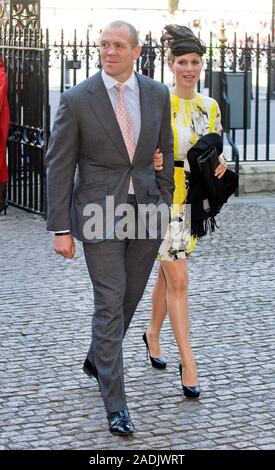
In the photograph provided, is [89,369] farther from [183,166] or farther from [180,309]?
[183,166]

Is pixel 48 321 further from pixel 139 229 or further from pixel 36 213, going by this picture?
pixel 36 213

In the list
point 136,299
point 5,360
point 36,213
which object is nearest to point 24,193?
point 36,213

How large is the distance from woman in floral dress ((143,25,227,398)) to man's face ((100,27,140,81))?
64 centimetres

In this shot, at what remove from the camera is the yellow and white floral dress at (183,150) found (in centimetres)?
641

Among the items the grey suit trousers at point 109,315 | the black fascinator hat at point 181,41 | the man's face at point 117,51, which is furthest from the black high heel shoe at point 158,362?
the man's face at point 117,51

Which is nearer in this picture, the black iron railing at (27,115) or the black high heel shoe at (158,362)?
the black high heel shoe at (158,362)

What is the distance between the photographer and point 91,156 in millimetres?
5750

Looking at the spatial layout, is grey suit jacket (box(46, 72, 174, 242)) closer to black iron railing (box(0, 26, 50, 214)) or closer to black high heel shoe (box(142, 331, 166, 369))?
black high heel shoe (box(142, 331, 166, 369))

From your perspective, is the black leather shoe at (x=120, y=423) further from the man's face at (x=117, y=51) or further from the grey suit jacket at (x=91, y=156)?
the man's face at (x=117, y=51)

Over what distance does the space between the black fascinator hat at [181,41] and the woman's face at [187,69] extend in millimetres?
26

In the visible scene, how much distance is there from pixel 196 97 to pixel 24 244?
15.2ft

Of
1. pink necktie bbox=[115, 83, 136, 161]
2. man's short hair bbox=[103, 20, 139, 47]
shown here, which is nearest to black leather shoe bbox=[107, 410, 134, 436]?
pink necktie bbox=[115, 83, 136, 161]

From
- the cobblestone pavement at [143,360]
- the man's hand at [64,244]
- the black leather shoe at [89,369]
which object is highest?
the man's hand at [64,244]

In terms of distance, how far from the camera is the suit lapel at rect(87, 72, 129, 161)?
5.71m
